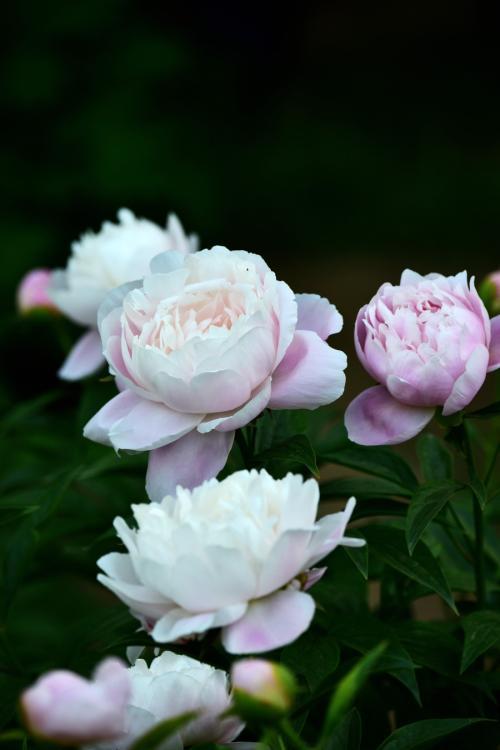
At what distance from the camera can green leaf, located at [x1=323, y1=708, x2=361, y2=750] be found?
2.10ft

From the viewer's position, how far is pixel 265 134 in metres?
4.36

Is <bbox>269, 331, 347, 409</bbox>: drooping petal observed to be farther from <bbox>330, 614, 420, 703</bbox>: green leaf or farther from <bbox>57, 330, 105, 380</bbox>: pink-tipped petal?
<bbox>57, 330, 105, 380</bbox>: pink-tipped petal

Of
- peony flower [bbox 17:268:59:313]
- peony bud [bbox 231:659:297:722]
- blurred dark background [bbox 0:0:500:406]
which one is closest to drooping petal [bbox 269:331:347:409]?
peony bud [bbox 231:659:297:722]

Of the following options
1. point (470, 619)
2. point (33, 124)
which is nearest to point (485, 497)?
point (470, 619)

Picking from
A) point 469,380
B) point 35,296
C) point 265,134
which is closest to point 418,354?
point 469,380

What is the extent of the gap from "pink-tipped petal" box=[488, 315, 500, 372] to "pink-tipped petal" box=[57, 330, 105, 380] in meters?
0.35

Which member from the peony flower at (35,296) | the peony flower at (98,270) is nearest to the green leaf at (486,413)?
the peony flower at (98,270)

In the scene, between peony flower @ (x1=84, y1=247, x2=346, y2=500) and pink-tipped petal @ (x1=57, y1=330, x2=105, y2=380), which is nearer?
peony flower @ (x1=84, y1=247, x2=346, y2=500)

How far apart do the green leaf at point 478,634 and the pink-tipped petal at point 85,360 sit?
381 millimetres

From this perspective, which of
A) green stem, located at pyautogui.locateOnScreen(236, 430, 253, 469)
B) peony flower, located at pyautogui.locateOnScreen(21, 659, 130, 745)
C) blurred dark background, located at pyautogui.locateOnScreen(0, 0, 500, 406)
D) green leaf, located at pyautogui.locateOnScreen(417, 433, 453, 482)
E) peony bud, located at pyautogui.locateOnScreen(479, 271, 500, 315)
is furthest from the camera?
blurred dark background, located at pyautogui.locateOnScreen(0, 0, 500, 406)

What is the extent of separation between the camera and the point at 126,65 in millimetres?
3086

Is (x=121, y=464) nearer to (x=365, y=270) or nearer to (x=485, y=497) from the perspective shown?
(x=485, y=497)

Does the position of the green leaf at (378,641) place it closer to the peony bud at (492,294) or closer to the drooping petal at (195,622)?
the drooping petal at (195,622)

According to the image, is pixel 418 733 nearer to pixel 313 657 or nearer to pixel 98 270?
pixel 313 657
